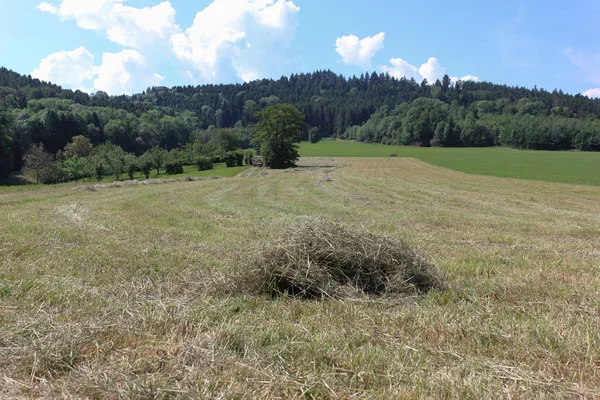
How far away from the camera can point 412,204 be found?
61.4 ft

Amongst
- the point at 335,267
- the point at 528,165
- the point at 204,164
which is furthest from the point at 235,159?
the point at 335,267

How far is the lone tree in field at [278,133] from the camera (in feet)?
200

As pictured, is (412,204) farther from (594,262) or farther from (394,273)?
(394,273)

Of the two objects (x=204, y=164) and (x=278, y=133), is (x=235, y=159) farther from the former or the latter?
(x=278, y=133)

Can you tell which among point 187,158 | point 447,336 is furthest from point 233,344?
point 187,158

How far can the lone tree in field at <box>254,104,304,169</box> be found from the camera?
60.9m

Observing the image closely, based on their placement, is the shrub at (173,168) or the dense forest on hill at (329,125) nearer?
the shrub at (173,168)

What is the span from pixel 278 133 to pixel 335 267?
57.7 m

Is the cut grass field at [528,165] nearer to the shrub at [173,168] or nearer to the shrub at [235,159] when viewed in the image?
the shrub at [235,159]

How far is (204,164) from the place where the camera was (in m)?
81.1

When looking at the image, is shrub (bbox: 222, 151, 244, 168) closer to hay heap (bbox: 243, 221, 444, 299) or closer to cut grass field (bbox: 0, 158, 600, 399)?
cut grass field (bbox: 0, 158, 600, 399)

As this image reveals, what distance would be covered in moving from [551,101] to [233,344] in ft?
735

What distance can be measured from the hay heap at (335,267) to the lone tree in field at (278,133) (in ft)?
185

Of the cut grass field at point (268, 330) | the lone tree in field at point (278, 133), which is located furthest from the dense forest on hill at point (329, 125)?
the cut grass field at point (268, 330)
